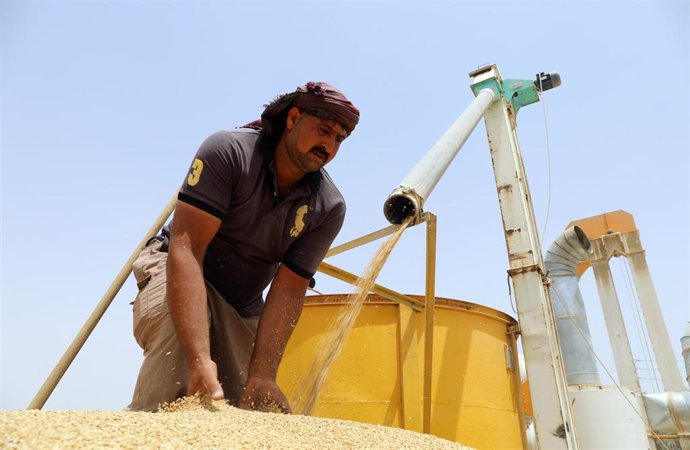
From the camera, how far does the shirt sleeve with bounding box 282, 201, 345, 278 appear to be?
2.27 meters

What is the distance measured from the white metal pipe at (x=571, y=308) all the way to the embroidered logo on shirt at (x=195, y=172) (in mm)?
4282

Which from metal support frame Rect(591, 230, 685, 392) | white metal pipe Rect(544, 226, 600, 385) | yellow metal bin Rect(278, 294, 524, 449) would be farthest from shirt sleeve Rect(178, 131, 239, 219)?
metal support frame Rect(591, 230, 685, 392)

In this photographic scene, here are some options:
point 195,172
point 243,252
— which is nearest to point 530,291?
point 243,252

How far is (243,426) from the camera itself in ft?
4.41

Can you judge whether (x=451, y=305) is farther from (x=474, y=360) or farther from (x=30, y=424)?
(x=30, y=424)

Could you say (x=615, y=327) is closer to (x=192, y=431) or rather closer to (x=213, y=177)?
(x=213, y=177)

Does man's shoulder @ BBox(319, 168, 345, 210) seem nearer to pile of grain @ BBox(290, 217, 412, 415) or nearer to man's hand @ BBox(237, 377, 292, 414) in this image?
pile of grain @ BBox(290, 217, 412, 415)

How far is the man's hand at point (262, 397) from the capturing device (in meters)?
1.96

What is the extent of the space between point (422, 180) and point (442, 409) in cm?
220

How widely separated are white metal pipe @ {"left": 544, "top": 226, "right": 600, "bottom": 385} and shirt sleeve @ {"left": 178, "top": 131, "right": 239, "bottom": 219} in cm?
420

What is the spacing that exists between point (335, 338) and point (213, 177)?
98.4 inches

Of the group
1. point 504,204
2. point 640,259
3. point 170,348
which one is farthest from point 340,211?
point 640,259

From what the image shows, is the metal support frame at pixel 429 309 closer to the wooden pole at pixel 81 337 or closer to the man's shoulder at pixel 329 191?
the man's shoulder at pixel 329 191

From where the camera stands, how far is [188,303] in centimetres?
178
